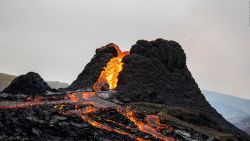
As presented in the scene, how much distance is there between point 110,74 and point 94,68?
23.3ft

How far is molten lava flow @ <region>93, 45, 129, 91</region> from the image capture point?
4486 inches

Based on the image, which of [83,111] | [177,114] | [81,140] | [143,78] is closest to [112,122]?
[83,111]

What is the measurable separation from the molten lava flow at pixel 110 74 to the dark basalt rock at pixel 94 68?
142 centimetres

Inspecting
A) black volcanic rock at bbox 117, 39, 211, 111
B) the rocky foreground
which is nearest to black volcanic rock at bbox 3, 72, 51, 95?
the rocky foreground

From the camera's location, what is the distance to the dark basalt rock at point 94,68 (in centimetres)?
11781

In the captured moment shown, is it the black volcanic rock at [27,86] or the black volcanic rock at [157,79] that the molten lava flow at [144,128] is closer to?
the black volcanic rock at [157,79]

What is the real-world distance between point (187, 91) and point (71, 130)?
229 feet

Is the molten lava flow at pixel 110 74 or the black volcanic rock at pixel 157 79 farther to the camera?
the molten lava flow at pixel 110 74

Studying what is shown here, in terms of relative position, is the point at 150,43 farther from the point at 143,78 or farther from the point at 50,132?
the point at 50,132

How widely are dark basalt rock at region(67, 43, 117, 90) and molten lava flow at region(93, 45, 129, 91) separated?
4.67ft

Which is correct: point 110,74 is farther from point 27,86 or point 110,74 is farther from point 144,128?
point 144,128

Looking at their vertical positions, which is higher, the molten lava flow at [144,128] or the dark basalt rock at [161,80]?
the dark basalt rock at [161,80]

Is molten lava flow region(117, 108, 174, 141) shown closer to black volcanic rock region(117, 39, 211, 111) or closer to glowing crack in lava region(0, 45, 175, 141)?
glowing crack in lava region(0, 45, 175, 141)

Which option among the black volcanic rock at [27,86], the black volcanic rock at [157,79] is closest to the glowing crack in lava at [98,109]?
the black volcanic rock at [157,79]
